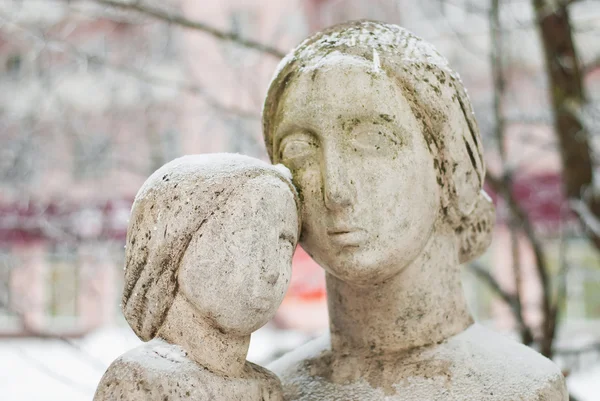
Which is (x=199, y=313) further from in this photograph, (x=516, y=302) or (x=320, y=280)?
(x=320, y=280)

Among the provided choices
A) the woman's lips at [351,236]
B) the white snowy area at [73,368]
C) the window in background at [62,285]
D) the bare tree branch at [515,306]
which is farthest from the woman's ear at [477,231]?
the window in background at [62,285]

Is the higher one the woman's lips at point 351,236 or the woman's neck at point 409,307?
the woman's lips at point 351,236

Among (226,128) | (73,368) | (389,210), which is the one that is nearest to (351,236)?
(389,210)

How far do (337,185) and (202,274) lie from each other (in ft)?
0.90

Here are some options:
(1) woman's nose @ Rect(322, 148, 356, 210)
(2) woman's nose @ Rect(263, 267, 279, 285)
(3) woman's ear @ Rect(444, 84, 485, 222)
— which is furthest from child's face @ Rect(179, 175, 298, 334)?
(3) woman's ear @ Rect(444, 84, 485, 222)

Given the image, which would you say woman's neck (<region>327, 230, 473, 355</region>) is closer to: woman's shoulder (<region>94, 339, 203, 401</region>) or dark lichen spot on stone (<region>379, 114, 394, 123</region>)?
dark lichen spot on stone (<region>379, 114, 394, 123</region>)

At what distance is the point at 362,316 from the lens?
1.32m

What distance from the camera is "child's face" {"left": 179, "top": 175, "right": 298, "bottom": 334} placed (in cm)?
102

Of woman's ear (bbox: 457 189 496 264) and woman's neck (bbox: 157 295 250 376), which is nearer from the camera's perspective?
woman's neck (bbox: 157 295 250 376)

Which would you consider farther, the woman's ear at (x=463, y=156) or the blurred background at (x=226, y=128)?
the blurred background at (x=226, y=128)

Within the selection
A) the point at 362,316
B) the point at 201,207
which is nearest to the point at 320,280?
the point at 362,316

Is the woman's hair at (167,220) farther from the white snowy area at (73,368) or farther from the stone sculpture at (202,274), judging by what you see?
the white snowy area at (73,368)

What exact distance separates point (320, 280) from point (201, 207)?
4089 mm

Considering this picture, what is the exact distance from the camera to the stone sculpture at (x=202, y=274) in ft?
3.35
